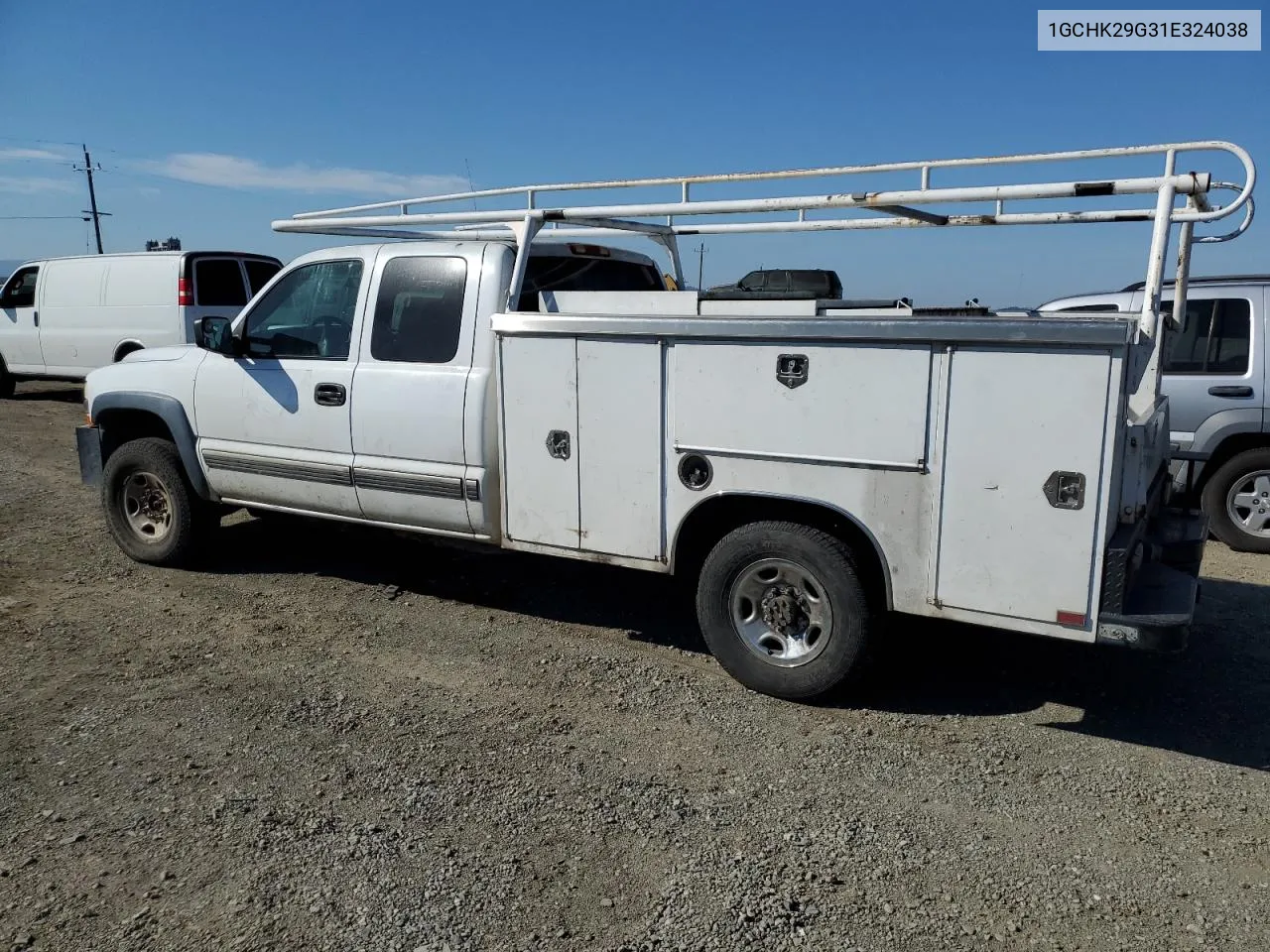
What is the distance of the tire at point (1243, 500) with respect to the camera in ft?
24.2

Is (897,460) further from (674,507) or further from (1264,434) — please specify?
(1264,434)

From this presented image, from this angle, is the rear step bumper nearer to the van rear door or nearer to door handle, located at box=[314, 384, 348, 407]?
door handle, located at box=[314, 384, 348, 407]

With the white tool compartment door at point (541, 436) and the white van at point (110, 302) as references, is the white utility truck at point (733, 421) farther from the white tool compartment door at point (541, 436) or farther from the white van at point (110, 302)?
the white van at point (110, 302)

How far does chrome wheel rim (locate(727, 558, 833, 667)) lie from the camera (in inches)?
176

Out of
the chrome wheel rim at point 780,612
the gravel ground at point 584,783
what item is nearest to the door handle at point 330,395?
the gravel ground at point 584,783

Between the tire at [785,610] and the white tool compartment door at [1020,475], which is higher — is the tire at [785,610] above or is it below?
below

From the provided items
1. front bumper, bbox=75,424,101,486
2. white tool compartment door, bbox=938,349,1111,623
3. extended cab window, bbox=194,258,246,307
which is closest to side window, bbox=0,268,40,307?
extended cab window, bbox=194,258,246,307

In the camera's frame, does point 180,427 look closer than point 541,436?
No

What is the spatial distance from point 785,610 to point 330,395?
2826 millimetres

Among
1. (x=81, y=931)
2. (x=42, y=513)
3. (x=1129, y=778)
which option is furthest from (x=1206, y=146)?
(x=42, y=513)

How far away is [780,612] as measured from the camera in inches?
179

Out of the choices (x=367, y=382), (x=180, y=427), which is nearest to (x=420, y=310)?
(x=367, y=382)

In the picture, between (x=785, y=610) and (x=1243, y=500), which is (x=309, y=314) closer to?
(x=785, y=610)

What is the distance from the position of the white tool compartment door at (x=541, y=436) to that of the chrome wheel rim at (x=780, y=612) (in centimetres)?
92
